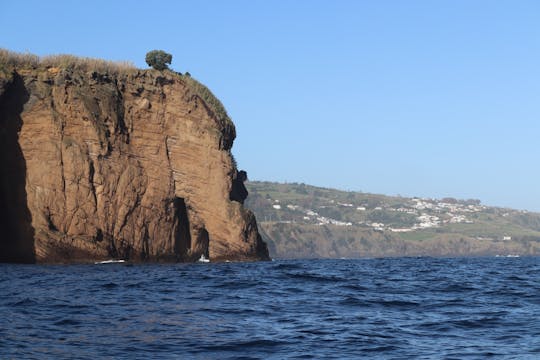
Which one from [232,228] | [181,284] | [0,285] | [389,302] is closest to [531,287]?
[389,302]

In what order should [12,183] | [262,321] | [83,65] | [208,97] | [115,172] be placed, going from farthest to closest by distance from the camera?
1. [208,97]
2. [83,65]
3. [115,172]
4. [12,183]
5. [262,321]

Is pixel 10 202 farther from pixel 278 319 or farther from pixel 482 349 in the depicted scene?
pixel 482 349

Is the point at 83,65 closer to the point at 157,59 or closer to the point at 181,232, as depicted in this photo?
the point at 157,59

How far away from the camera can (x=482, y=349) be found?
1434 cm

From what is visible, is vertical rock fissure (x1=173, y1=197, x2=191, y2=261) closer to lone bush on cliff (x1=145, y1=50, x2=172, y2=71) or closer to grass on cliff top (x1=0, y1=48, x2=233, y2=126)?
grass on cliff top (x1=0, y1=48, x2=233, y2=126)

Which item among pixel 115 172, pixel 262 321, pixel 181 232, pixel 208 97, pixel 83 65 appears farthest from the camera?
pixel 208 97

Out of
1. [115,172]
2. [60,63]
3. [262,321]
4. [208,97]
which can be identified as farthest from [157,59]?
[262,321]

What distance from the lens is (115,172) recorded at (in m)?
51.4

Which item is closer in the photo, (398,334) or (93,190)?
(398,334)

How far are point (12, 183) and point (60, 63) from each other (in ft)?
30.9

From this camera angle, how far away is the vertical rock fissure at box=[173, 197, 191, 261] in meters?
55.2

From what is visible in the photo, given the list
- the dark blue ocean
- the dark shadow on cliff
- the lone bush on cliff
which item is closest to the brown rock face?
the dark shadow on cliff

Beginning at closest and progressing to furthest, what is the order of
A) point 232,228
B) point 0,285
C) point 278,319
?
point 278,319
point 0,285
point 232,228

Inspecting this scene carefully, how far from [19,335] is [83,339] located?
127 cm
